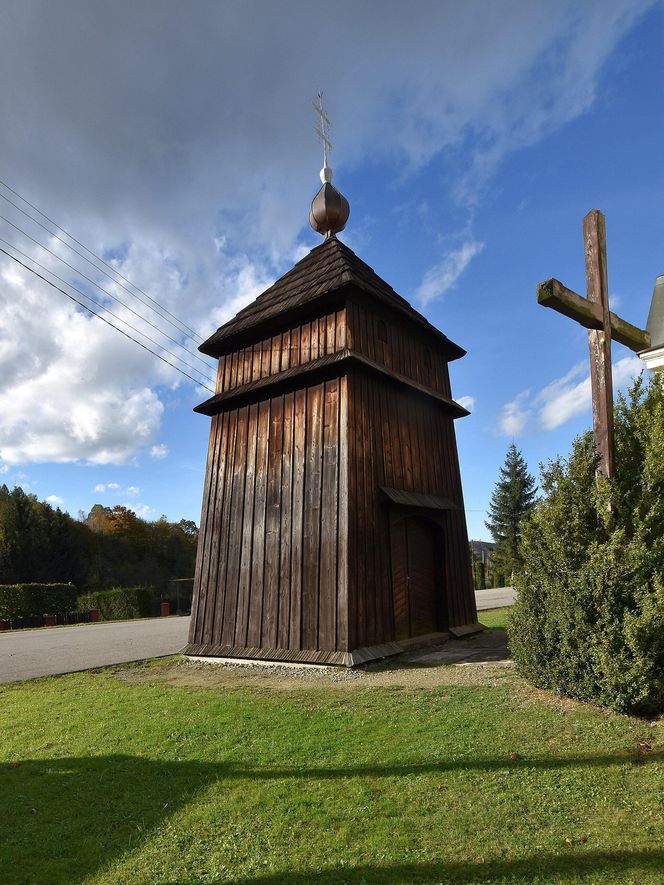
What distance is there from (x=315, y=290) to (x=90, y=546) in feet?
199

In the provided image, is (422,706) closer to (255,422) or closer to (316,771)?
(316,771)

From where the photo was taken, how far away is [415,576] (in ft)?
36.4

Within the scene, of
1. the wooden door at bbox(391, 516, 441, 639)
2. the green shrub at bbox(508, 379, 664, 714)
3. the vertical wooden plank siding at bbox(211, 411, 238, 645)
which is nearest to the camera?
the green shrub at bbox(508, 379, 664, 714)

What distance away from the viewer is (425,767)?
4336mm

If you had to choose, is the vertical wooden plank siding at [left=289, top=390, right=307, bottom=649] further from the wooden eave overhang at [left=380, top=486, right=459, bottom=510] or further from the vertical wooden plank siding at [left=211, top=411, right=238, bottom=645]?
the vertical wooden plank siding at [left=211, top=411, right=238, bottom=645]

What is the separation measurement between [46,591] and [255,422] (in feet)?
76.0

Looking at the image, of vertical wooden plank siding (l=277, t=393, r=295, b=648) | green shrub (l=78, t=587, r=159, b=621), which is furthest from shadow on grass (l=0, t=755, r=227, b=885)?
green shrub (l=78, t=587, r=159, b=621)

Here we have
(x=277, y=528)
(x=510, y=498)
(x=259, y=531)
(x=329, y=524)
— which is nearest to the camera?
(x=329, y=524)

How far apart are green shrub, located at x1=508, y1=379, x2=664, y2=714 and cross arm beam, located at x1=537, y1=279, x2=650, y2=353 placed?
2.33ft

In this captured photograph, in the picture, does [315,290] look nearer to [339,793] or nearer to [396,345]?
[396,345]

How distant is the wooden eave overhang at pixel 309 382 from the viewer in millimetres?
10086

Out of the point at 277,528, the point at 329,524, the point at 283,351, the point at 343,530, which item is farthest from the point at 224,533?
the point at 283,351

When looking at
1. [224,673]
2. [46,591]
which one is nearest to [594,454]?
[224,673]

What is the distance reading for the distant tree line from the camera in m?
45.7
